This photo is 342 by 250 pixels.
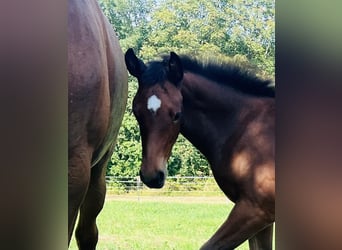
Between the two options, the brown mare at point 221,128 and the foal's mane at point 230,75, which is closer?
the brown mare at point 221,128

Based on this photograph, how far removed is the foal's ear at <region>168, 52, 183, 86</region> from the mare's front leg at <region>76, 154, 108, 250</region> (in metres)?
0.62

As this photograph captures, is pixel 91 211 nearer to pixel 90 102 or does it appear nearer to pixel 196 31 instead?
pixel 90 102

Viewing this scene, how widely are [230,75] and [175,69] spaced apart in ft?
1.22

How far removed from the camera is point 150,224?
3256 mm

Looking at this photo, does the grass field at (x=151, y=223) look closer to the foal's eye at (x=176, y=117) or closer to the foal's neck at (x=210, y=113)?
the foal's neck at (x=210, y=113)

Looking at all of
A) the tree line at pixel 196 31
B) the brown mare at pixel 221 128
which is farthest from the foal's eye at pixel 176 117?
the tree line at pixel 196 31

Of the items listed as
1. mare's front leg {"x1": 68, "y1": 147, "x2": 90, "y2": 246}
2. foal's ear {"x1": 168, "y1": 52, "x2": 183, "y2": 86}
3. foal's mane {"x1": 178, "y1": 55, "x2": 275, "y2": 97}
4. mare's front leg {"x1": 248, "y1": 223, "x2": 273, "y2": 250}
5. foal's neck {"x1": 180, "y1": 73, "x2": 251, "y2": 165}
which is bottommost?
mare's front leg {"x1": 248, "y1": 223, "x2": 273, "y2": 250}

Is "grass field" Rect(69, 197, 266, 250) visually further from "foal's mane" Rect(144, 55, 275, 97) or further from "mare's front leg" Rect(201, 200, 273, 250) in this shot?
"foal's mane" Rect(144, 55, 275, 97)

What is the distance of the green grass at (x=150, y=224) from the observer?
325 centimetres

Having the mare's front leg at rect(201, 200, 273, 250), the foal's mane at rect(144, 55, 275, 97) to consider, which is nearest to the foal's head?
the foal's mane at rect(144, 55, 275, 97)

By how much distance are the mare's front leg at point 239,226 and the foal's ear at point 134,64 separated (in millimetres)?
955

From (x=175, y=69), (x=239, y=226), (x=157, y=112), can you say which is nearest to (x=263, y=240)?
(x=239, y=226)

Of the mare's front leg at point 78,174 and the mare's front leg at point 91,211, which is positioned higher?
the mare's front leg at point 78,174

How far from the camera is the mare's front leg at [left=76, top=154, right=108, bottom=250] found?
3.24 metres
